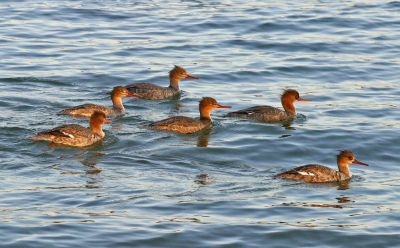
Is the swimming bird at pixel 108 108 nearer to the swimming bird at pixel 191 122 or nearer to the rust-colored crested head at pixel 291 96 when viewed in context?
the swimming bird at pixel 191 122

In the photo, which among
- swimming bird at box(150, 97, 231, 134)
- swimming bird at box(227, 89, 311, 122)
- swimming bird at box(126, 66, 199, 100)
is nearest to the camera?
swimming bird at box(150, 97, 231, 134)

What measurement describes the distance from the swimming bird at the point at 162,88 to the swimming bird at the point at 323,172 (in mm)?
5520

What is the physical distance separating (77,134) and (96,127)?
60cm

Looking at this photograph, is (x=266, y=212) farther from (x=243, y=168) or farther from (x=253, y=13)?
(x=253, y=13)

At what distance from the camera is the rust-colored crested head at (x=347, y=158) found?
15935 millimetres

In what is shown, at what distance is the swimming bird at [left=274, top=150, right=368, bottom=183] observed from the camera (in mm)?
15367

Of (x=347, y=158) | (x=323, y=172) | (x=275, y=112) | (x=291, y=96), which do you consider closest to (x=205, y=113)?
(x=275, y=112)

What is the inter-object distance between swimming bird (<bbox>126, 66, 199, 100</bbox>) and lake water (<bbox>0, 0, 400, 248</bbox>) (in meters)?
0.20

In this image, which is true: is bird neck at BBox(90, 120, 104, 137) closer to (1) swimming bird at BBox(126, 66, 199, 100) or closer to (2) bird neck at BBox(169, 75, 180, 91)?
(1) swimming bird at BBox(126, 66, 199, 100)

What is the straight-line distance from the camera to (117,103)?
19578mm

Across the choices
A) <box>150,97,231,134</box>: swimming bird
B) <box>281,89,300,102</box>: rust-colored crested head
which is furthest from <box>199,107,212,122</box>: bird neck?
<box>281,89,300,102</box>: rust-colored crested head

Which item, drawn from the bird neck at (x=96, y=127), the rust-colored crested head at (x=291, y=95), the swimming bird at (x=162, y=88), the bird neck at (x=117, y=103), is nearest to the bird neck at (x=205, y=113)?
the bird neck at (x=117, y=103)

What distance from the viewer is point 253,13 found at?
2877cm

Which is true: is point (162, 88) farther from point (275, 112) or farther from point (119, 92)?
point (275, 112)
